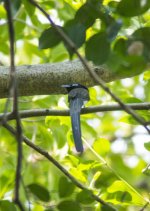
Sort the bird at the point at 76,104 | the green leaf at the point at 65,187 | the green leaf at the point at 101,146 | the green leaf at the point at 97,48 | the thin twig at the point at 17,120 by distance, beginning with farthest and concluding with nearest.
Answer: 1. the green leaf at the point at 101,146
2. the bird at the point at 76,104
3. the green leaf at the point at 65,187
4. the green leaf at the point at 97,48
5. the thin twig at the point at 17,120

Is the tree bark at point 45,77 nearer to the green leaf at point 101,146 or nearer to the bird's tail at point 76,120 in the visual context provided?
the bird's tail at point 76,120

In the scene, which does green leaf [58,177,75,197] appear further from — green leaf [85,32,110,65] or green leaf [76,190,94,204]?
green leaf [85,32,110,65]

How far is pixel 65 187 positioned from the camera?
4.70ft

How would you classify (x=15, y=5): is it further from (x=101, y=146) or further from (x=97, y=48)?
(x=101, y=146)

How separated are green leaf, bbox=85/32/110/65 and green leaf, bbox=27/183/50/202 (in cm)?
28

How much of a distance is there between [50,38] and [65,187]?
0.33 metres

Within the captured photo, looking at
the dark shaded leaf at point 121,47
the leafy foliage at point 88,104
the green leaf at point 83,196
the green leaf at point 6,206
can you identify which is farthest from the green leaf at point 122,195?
the dark shaded leaf at point 121,47

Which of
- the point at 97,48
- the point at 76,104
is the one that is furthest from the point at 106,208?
the point at 76,104

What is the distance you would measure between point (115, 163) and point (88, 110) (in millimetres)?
2683

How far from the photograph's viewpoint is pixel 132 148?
5402mm

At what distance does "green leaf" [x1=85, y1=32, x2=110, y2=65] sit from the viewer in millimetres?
1318

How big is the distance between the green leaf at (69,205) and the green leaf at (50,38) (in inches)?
13.8

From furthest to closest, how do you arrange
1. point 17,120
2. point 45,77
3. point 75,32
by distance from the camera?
point 45,77 < point 75,32 < point 17,120

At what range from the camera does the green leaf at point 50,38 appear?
57.1 inches
